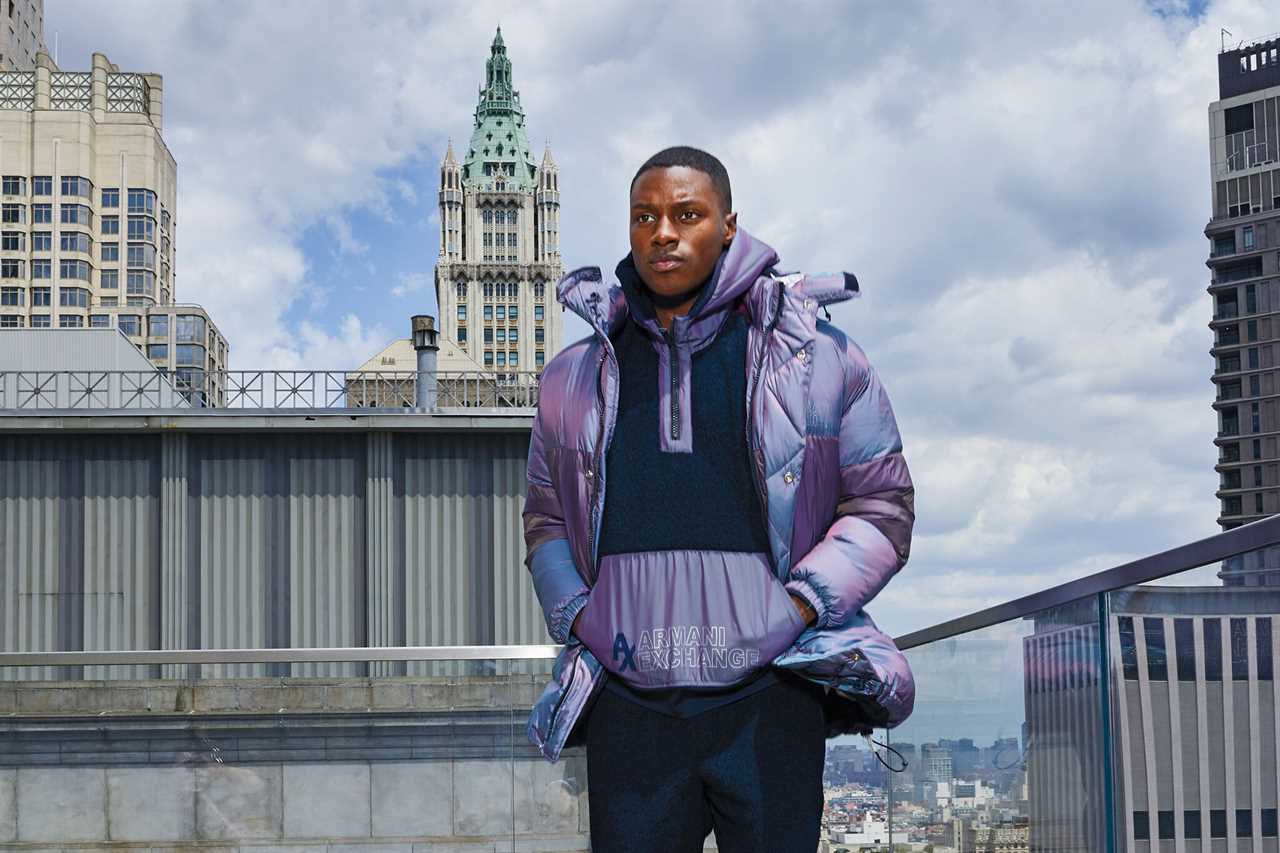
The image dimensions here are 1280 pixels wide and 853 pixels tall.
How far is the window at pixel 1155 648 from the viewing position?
3225 millimetres

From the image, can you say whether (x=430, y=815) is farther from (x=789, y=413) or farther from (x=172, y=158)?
(x=172, y=158)

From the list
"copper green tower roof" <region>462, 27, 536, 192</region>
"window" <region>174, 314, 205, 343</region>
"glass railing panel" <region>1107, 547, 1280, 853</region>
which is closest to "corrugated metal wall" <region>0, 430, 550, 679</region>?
"glass railing panel" <region>1107, 547, 1280, 853</region>

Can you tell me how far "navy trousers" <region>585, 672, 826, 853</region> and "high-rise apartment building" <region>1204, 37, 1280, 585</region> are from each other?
10479 cm

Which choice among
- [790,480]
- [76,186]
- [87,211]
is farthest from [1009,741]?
[76,186]

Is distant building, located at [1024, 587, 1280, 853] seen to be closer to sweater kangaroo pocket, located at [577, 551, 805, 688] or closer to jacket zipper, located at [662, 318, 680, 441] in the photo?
sweater kangaroo pocket, located at [577, 551, 805, 688]

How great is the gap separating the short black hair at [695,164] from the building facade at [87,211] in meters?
99.6

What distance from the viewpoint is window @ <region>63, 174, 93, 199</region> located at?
9856 centimetres

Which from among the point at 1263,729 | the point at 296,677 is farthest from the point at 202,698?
the point at 1263,729

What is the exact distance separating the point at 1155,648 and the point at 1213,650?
0.18m

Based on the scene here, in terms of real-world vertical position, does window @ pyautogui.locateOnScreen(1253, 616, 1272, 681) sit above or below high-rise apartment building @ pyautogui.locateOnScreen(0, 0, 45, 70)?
below

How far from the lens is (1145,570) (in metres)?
3.15

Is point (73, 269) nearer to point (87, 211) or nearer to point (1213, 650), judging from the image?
point (87, 211)

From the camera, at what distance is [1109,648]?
339cm

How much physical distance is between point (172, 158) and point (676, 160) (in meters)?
114
